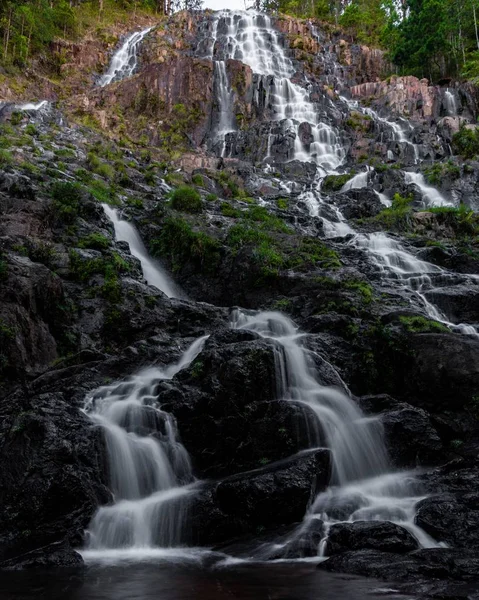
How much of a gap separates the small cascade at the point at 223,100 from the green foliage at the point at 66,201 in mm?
20519

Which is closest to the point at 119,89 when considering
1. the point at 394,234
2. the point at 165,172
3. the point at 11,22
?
the point at 11,22

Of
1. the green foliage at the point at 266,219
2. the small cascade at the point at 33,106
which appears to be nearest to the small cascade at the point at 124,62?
the small cascade at the point at 33,106

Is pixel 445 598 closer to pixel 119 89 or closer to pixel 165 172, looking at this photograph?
pixel 165 172

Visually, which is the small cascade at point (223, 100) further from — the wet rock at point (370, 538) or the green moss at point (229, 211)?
the wet rock at point (370, 538)

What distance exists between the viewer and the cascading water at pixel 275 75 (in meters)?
33.2

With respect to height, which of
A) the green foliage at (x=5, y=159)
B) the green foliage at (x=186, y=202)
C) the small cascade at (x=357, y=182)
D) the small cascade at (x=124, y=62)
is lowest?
the green foliage at (x=186, y=202)

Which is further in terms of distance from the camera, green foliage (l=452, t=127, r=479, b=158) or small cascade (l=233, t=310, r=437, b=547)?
green foliage (l=452, t=127, r=479, b=158)

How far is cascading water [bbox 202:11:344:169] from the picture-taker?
33188mm

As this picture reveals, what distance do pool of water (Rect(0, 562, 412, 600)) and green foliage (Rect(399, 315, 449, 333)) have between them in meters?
6.81

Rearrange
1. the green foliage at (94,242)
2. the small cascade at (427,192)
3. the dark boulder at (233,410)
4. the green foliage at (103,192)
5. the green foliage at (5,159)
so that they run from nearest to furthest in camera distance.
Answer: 1. the dark boulder at (233,410)
2. the green foliage at (94,242)
3. the green foliage at (5,159)
4. the green foliage at (103,192)
5. the small cascade at (427,192)

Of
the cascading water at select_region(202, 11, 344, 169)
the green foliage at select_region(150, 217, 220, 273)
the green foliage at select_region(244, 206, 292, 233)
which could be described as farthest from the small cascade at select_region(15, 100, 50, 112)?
the green foliage at select_region(150, 217, 220, 273)

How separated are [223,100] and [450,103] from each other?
1714cm

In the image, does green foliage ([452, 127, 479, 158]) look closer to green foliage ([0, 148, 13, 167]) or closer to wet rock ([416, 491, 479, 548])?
green foliage ([0, 148, 13, 167])

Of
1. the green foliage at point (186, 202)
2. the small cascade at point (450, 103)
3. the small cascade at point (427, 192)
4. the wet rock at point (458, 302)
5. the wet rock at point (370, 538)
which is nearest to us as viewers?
the wet rock at point (370, 538)
